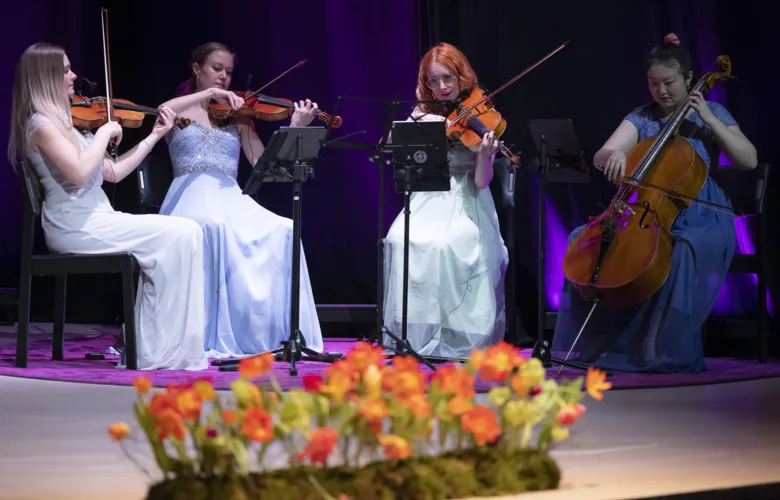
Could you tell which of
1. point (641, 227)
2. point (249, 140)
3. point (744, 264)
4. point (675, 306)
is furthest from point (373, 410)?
point (249, 140)

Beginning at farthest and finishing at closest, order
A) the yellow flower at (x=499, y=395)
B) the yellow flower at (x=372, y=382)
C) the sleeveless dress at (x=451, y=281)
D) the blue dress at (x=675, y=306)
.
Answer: the sleeveless dress at (x=451, y=281) < the blue dress at (x=675, y=306) < the yellow flower at (x=499, y=395) < the yellow flower at (x=372, y=382)

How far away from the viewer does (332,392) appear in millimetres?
1693

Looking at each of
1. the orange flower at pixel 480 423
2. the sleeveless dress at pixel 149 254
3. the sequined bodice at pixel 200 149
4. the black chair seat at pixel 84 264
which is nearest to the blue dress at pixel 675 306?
the sleeveless dress at pixel 149 254

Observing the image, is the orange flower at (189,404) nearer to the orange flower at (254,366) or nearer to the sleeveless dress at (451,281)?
the orange flower at (254,366)

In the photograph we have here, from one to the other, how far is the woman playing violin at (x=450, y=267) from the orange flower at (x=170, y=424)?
3.02 meters

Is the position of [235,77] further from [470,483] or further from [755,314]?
[470,483]

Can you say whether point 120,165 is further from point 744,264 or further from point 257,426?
point 257,426

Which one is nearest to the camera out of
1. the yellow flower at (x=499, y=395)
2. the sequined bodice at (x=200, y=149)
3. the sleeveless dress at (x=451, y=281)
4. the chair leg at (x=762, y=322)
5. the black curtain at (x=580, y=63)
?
the yellow flower at (x=499, y=395)

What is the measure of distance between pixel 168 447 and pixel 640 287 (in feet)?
6.82

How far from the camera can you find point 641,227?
393 centimetres

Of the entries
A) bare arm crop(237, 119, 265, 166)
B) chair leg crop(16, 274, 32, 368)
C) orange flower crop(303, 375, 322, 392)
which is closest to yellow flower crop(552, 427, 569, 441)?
orange flower crop(303, 375, 322, 392)

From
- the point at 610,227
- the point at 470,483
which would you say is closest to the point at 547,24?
the point at 610,227

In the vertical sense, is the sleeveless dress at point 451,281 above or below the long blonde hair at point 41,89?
below

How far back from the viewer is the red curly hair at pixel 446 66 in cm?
471
